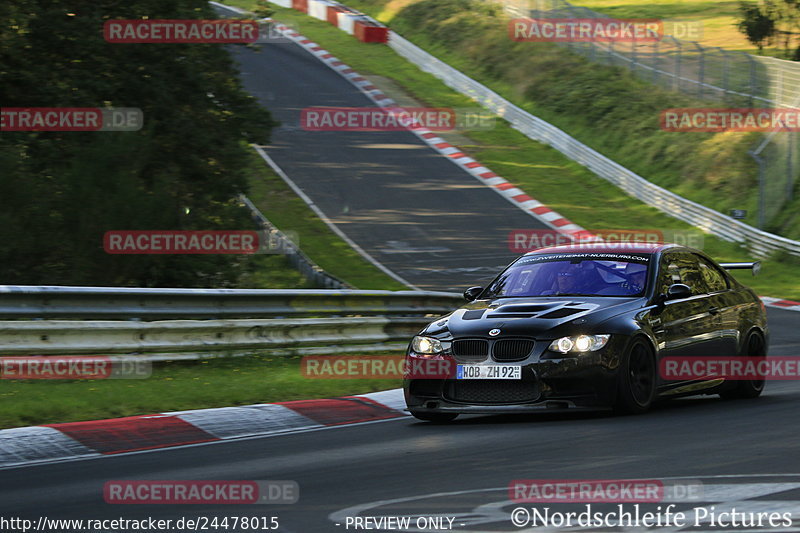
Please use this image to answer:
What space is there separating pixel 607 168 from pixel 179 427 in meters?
23.9

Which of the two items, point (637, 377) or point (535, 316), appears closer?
point (535, 316)

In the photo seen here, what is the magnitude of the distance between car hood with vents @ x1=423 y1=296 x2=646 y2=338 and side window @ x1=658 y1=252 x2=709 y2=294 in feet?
1.94

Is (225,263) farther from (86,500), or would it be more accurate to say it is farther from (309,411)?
(86,500)

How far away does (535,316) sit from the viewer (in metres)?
9.42

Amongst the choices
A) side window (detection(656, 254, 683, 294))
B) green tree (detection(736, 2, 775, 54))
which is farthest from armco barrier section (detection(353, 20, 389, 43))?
side window (detection(656, 254, 683, 294))

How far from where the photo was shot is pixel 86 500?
6.54m

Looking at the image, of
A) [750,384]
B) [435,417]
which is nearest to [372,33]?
[750,384]

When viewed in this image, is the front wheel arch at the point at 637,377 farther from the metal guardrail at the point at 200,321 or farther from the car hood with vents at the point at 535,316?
the metal guardrail at the point at 200,321

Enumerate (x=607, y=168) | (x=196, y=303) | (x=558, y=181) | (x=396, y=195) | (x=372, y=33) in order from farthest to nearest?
(x=372, y=33) < (x=607, y=168) < (x=558, y=181) < (x=396, y=195) < (x=196, y=303)

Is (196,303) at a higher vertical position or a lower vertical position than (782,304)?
higher

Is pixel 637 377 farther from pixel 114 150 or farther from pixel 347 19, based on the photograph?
pixel 347 19

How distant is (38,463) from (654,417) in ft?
14.9

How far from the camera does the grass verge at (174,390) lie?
9.58 meters

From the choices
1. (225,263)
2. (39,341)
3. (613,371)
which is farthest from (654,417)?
(225,263)
